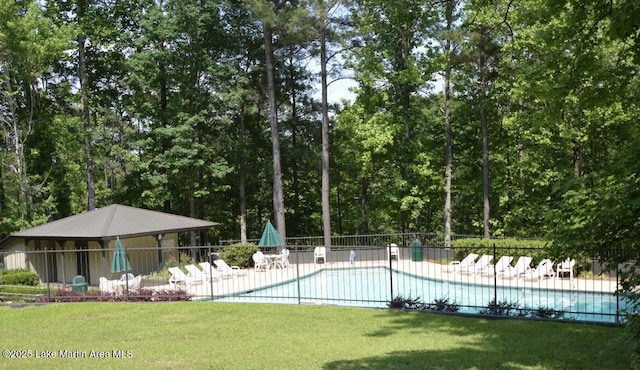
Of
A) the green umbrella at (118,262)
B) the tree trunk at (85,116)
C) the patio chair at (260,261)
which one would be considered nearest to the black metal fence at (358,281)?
the patio chair at (260,261)

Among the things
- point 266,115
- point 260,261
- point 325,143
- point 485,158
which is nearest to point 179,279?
point 260,261

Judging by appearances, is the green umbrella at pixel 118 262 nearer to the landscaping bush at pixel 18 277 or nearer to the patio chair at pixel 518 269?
the landscaping bush at pixel 18 277

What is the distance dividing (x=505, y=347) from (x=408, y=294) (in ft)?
27.0

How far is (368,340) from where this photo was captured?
30.1 ft

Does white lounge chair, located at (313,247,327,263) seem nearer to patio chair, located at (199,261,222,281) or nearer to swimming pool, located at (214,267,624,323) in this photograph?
swimming pool, located at (214,267,624,323)

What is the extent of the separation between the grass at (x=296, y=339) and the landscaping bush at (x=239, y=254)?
9.10m

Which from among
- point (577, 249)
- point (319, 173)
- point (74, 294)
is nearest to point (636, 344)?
point (577, 249)

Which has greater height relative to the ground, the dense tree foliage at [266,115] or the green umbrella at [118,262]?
the dense tree foliage at [266,115]

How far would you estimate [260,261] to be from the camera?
69.1 ft

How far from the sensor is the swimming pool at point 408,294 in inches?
533

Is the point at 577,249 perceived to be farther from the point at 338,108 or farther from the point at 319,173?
the point at 319,173

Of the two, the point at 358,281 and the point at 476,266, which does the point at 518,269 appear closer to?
the point at 476,266

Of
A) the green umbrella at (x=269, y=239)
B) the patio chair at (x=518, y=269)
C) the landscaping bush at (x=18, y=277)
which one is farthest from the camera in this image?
the green umbrella at (x=269, y=239)

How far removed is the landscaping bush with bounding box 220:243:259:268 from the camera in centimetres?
2252
